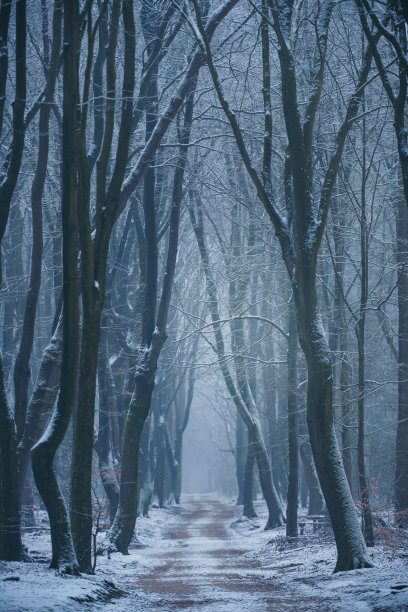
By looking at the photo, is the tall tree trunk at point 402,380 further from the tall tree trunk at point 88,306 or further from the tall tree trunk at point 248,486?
the tall tree trunk at point 248,486

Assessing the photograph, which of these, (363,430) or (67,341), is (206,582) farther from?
(67,341)

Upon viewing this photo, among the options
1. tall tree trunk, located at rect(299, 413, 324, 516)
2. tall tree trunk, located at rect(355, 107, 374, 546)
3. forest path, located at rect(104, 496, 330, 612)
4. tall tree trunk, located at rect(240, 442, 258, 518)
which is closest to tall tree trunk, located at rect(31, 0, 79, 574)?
forest path, located at rect(104, 496, 330, 612)

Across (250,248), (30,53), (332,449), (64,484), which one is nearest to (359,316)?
(332,449)

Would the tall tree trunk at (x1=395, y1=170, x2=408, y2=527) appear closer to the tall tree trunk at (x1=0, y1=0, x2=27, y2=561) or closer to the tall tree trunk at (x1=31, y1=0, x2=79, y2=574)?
the tall tree trunk at (x1=31, y1=0, x2=79, y2=574)

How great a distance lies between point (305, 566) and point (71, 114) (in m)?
8.90

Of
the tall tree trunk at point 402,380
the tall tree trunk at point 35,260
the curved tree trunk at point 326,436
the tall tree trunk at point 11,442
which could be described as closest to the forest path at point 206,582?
the curved tree trunk at point 326,436

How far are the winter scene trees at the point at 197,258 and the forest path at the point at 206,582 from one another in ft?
0.27

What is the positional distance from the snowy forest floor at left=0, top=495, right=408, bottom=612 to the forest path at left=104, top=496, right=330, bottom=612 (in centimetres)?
1

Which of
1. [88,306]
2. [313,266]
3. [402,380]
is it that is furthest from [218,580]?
[402,380]

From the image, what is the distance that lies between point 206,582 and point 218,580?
1.24 ft

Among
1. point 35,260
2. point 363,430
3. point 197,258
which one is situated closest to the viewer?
point 35,260

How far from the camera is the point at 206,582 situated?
1062 cm

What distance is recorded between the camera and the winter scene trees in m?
9.47

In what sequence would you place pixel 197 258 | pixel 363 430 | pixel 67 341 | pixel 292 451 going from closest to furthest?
pixel 67 341
pixel 363 430
pixel 292 451
pixel 197 258
